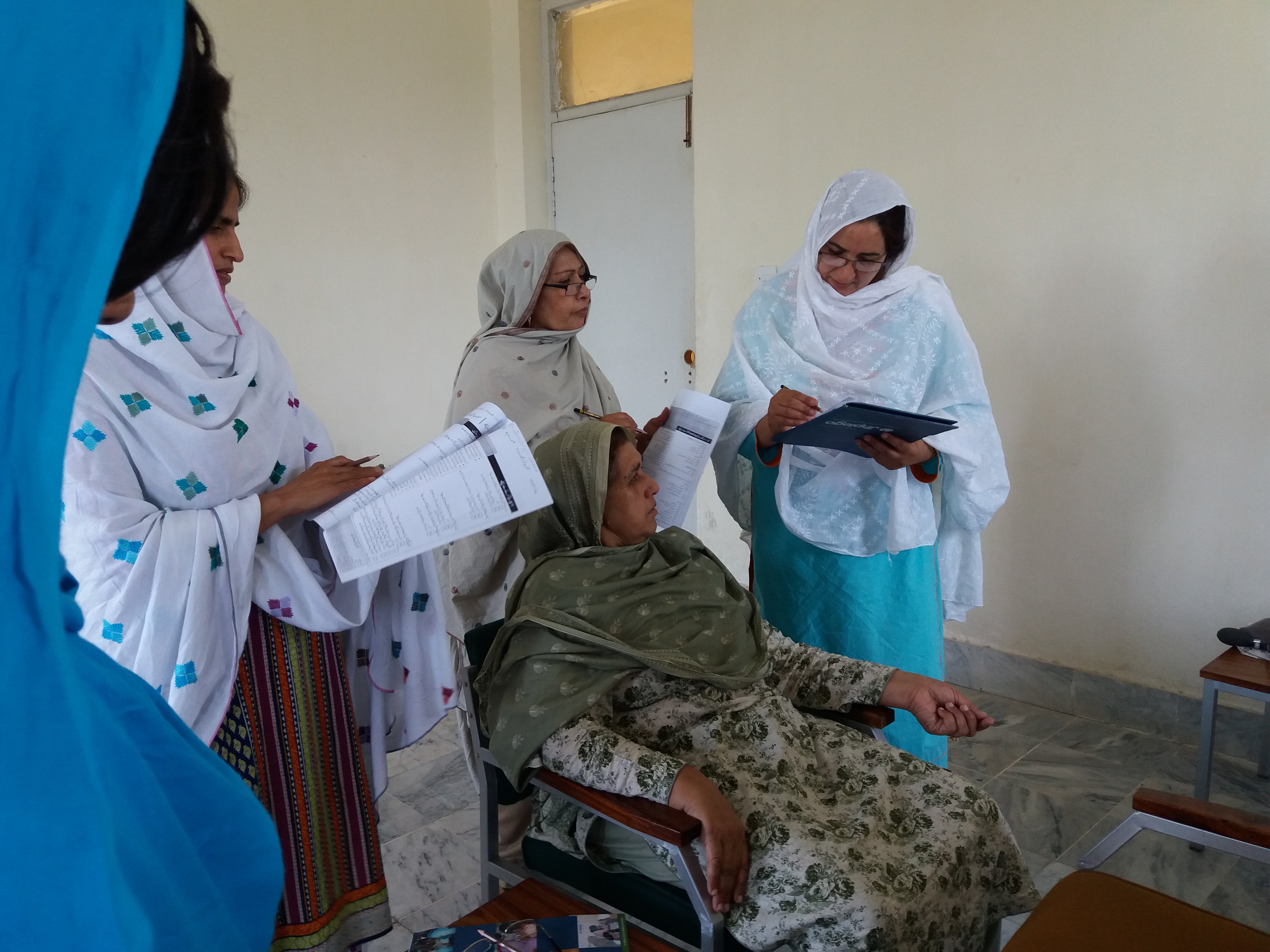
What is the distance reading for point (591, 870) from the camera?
4.71 ft

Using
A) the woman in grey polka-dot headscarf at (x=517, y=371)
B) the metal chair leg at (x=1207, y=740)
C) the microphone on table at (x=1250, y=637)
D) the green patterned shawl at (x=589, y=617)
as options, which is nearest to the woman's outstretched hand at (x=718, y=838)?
the green patterned shawl at (x=589, y=617)

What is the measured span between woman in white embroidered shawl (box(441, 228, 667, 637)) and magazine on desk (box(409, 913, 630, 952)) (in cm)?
105

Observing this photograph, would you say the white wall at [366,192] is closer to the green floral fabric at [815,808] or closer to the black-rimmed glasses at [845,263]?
the black-rimmed glasses at [845,263]

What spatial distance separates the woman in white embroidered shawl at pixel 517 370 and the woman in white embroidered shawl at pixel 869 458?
383 mm

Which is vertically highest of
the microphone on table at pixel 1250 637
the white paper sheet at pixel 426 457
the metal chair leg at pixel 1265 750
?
the white paper sheet at pixel 426 457

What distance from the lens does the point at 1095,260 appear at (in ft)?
8.96

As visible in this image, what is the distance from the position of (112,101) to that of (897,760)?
1440mm

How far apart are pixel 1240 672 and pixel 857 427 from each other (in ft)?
3.99

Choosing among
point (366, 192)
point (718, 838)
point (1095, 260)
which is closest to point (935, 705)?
point (718, 838)

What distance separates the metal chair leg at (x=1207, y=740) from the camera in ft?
7.07

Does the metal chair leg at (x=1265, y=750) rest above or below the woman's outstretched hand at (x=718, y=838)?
below

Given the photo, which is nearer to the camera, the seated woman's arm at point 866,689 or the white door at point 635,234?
the seated woman's arm at point 866,689

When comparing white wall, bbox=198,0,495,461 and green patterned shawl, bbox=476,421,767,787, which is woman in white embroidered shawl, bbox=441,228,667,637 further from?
white wall, bbox=198,0,495,461

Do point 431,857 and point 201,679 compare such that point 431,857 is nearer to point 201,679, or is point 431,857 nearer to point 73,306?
point 201,679
